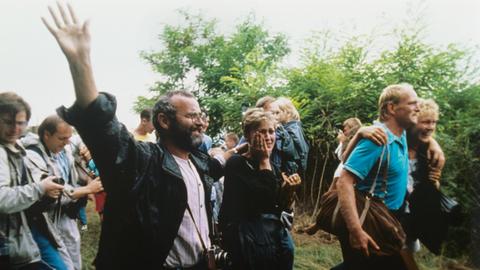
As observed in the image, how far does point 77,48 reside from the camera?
1412mm

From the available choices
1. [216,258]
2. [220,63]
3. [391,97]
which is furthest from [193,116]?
[220,63]

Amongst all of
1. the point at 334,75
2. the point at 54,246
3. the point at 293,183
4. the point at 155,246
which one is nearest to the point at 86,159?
the point at 54,246

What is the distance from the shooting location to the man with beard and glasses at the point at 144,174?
4.60ft

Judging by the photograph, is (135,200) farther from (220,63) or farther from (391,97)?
(220,63)

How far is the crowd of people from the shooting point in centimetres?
156

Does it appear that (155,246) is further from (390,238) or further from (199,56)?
(199,56)

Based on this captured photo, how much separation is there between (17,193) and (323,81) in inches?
161

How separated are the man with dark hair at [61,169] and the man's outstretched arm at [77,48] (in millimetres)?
1500

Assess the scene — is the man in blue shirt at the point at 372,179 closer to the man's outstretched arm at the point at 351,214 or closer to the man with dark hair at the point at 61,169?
the man's outstretched arm at the point at 351,214

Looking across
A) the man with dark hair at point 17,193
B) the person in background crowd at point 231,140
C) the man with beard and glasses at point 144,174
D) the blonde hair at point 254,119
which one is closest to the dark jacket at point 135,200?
the man with beard and glasses at point 144,174

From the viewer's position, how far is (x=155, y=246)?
67.4 inches

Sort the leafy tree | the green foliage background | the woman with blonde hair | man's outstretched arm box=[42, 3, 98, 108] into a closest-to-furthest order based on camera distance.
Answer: man's outstretched arm box=[42, 3, 98, 108] → the woman with blonde hair → the green foliage background → the leafy tree

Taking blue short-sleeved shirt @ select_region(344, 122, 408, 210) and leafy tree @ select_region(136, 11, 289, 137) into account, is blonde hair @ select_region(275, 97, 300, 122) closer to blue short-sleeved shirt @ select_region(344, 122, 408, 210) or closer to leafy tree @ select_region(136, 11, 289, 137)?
blue short-sleeved shirt @ select_region(344, 122, 408, 210)

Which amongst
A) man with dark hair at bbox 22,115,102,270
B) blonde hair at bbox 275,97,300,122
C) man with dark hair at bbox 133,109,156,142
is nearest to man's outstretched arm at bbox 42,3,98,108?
man with dark hair at bbox 22,115,102,270
